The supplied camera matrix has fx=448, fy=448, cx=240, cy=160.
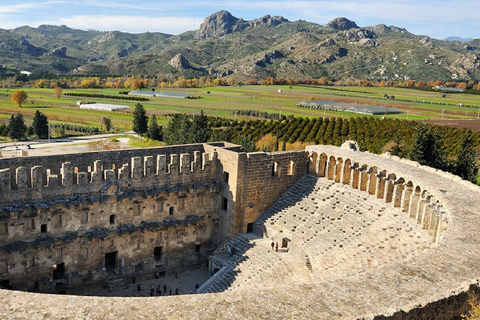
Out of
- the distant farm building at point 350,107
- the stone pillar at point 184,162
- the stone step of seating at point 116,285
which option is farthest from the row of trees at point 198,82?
the stone step of seating at point 116,285

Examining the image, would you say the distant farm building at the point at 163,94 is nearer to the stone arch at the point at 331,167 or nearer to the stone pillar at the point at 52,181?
the stone arch at the point at 331,167

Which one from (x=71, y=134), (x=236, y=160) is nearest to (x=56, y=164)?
(x=236, y=160)

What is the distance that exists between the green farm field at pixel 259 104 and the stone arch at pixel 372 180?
41331 millimetres

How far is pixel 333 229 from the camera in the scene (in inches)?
1038

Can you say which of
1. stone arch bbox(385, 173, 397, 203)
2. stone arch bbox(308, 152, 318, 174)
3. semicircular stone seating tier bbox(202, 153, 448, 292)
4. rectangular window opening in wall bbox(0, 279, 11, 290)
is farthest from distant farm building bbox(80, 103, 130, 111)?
stone arch bbox(385, 173, 397, 203)

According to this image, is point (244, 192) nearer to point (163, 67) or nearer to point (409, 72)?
point (409, 72)

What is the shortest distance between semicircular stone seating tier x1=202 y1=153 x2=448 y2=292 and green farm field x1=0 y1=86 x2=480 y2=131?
1643 inches

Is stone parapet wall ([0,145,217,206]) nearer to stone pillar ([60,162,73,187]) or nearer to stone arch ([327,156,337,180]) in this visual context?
stone pillar ([60,162,73,187])

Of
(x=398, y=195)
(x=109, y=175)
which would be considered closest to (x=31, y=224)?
(x=109, y=175)

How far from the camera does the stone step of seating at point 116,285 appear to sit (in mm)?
26547

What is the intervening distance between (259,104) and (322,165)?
7009cm

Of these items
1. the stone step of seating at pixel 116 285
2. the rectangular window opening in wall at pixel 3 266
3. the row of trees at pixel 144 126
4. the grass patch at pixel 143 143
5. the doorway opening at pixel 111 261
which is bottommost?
the stone step of seating at pixel 116 285

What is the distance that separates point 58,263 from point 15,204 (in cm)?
417

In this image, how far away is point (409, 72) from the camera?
6078 inches
